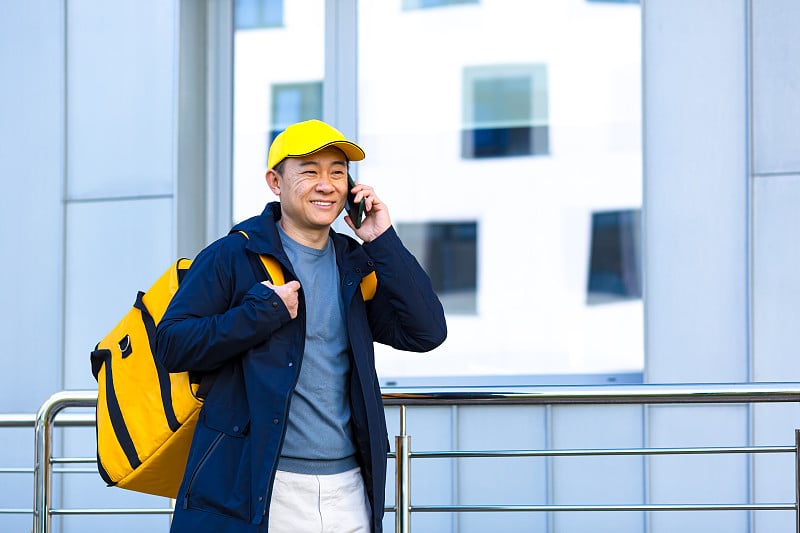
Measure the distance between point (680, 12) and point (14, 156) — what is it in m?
3.24

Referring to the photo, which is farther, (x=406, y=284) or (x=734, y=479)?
(x=734, y=479)

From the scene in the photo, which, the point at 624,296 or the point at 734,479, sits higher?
the point at 624,296

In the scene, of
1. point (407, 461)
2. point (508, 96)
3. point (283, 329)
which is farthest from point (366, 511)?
point (508, 96)

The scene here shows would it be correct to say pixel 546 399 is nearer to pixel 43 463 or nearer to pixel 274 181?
pixel 274 181

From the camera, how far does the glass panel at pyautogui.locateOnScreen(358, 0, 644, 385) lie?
491 centimetres

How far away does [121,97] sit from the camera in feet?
16.9

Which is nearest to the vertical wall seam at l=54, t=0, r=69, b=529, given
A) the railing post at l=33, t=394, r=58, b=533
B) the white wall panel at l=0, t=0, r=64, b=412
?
the white wall panel at l=0, t=0, r=64, b=412

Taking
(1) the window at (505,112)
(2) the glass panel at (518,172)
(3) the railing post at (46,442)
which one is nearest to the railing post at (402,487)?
(3) the railing post at (46,442)

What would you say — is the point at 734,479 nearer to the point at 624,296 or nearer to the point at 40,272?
the point at 624,296

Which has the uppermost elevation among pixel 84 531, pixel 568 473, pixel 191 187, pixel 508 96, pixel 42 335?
pixel 508 96

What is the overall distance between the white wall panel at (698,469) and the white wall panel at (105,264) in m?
2.43

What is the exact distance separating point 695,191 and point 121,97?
8.94 ft

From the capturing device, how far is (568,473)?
4.73m

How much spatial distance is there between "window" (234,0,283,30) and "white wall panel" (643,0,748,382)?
72.3 inches
